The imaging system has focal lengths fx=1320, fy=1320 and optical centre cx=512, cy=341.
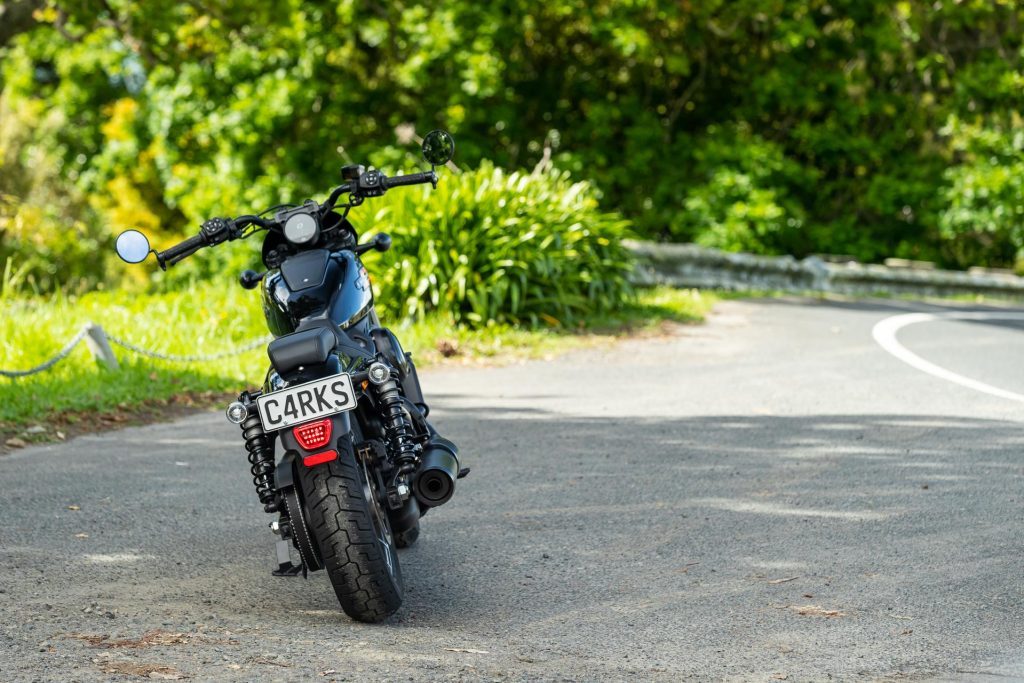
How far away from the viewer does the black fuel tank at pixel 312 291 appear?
471 centimetres

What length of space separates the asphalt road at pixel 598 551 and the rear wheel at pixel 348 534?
0.12 m

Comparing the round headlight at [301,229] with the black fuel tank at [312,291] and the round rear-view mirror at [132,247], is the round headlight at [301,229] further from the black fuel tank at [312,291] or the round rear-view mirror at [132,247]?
the round rear-view mirror at [132,247]

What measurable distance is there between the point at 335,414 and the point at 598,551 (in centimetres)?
165

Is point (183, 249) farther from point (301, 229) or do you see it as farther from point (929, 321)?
point (929, 321)

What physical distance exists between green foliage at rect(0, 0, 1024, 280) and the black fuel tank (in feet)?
53.9

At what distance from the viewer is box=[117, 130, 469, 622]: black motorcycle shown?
4.30 meters

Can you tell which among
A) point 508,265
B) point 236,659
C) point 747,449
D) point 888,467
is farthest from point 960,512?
point 508,265

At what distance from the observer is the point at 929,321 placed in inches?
558

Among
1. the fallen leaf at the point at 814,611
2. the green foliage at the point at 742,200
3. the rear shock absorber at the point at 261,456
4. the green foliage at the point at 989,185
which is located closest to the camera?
the rear shock absorber at the point at 261,456

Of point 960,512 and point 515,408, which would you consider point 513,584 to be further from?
point 515,408

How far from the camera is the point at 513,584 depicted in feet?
16.6

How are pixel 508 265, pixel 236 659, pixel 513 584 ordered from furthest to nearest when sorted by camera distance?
pixel 508 265 < pixel 513 584 < pixel 236 659

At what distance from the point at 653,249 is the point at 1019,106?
10.2 meters

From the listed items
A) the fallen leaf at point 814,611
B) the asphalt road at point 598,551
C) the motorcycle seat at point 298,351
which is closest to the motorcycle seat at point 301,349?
the motorcycle seat at point 298,351
